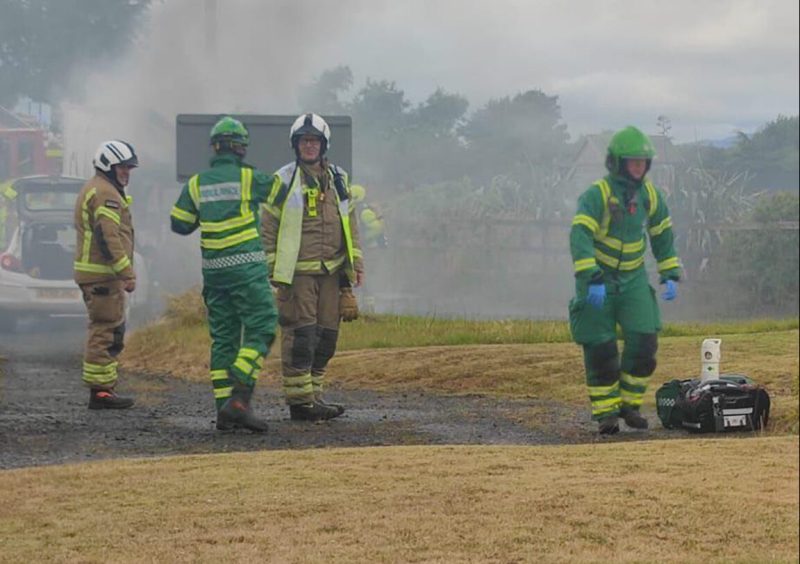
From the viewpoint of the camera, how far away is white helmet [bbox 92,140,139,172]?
10.5 m

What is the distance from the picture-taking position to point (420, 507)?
20.2 feet

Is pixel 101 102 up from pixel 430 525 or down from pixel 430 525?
up

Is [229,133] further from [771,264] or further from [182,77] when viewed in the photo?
[182,77]

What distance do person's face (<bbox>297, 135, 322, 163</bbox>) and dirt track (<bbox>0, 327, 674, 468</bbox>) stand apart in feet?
5.31

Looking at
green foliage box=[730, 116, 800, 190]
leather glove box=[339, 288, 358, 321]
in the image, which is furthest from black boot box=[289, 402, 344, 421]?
green foliage box=[730, 116, 800, 190]

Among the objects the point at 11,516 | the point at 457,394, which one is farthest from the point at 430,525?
the point at 457,394

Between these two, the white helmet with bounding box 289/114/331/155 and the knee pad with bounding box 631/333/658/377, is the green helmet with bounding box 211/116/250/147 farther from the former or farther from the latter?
the knee pad with bounding box 631/333/658/377

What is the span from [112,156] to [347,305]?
6.98 ft

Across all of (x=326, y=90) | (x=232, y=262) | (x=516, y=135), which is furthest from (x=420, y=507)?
(x=326, y=90)

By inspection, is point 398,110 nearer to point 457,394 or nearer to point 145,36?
point 145,36

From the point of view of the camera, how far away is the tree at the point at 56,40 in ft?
67.7

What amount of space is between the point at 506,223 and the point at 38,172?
727 cm

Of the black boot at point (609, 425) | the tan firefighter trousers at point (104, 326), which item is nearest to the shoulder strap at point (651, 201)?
the black boot at point (609, 425)

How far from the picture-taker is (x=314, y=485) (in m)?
6.68
